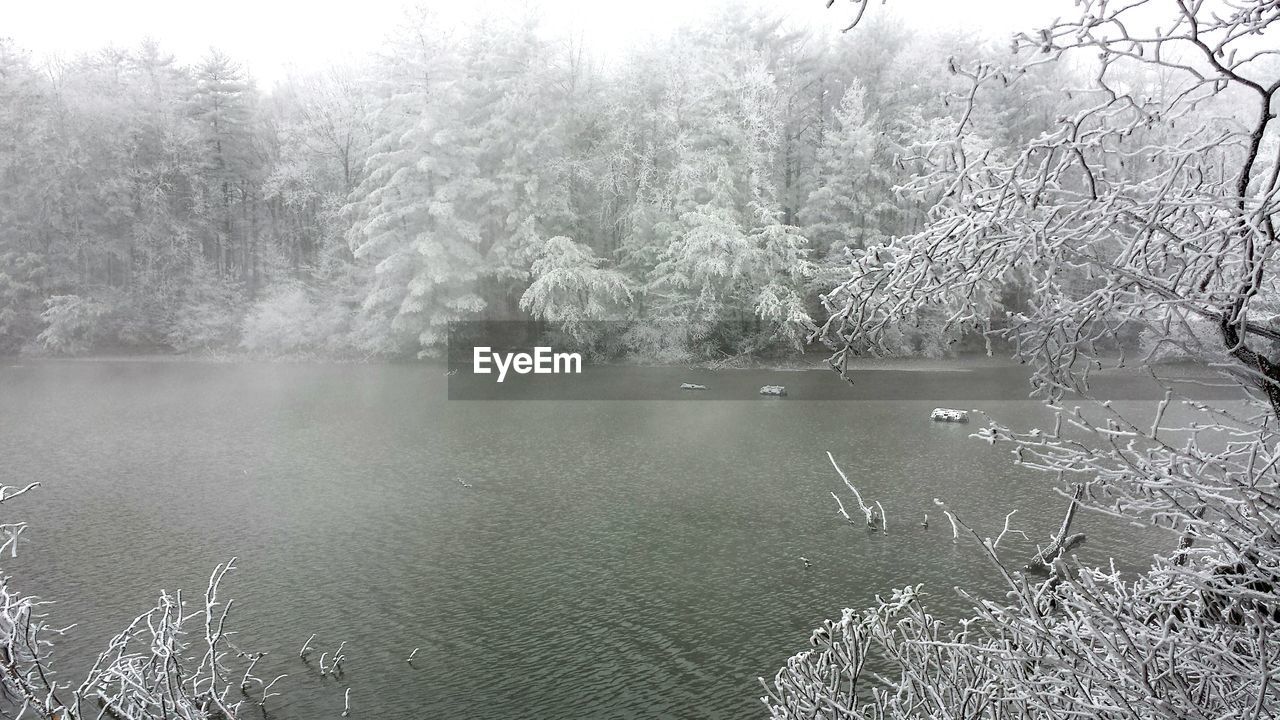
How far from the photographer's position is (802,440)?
17672 millimetres

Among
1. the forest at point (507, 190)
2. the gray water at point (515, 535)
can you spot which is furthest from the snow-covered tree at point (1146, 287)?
the forest at point (507, 190)

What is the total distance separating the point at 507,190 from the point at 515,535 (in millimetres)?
22835

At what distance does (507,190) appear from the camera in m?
32.8

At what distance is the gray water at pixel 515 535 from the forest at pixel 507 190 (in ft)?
36.4

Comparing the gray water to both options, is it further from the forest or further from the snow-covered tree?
the forest

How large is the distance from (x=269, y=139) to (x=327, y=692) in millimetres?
39269

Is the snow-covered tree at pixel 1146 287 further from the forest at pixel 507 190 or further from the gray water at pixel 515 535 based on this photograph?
the forest at pixel 507 190

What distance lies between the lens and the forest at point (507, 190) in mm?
31844

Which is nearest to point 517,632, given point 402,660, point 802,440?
point 402,660

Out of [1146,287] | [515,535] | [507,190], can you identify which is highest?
[507,190]

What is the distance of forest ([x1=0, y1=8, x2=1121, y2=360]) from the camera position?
3184 cm

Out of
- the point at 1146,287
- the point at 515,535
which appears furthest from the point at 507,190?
the point at 1146,287

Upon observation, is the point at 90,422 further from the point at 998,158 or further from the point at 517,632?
the point at 998,158

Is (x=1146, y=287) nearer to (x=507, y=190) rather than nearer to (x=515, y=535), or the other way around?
(x=515, y=535)
